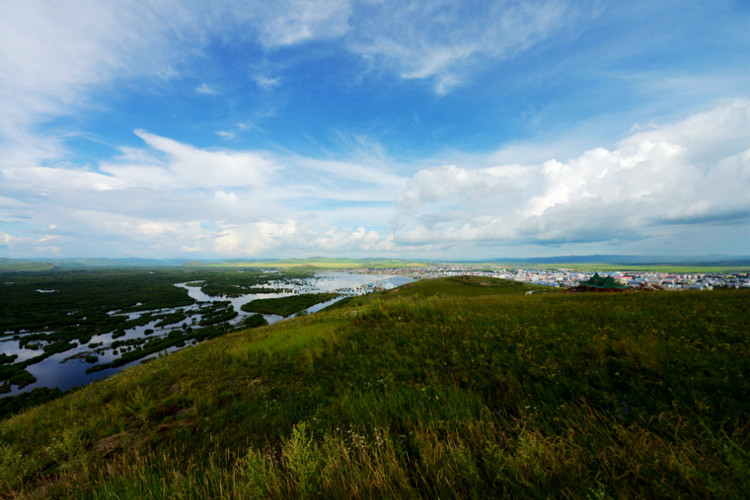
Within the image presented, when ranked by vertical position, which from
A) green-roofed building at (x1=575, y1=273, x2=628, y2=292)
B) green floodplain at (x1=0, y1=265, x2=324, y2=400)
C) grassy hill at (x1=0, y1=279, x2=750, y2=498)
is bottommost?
green floodplain at (x1=0, y1=265, x2=324, y2=400)

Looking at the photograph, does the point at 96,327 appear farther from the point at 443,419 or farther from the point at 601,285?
the point at 601,285

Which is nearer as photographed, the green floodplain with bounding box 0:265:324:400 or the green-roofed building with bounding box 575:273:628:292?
the green-roofed building with bounding box 575:273:628:292

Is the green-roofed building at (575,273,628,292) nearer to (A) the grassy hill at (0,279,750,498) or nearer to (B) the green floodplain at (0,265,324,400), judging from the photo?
(A) the grassy hill at (0,279,750,498)

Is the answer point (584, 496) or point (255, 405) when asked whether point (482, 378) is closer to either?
point (584, 496)

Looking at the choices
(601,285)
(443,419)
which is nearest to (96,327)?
(443,419)

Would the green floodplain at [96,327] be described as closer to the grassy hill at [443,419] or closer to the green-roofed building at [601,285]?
the grassy hill at [443,419]

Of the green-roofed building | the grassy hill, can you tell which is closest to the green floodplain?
the grassy hill

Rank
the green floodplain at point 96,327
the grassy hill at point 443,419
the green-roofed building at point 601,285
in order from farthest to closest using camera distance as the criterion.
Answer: the green floodplain at point 96,327 < the green-roofed building at point 601,285 < the grassy hill at point 443,419

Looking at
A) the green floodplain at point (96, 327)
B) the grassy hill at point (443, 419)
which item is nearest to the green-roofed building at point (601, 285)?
the grassy hill at point (443, 419)
